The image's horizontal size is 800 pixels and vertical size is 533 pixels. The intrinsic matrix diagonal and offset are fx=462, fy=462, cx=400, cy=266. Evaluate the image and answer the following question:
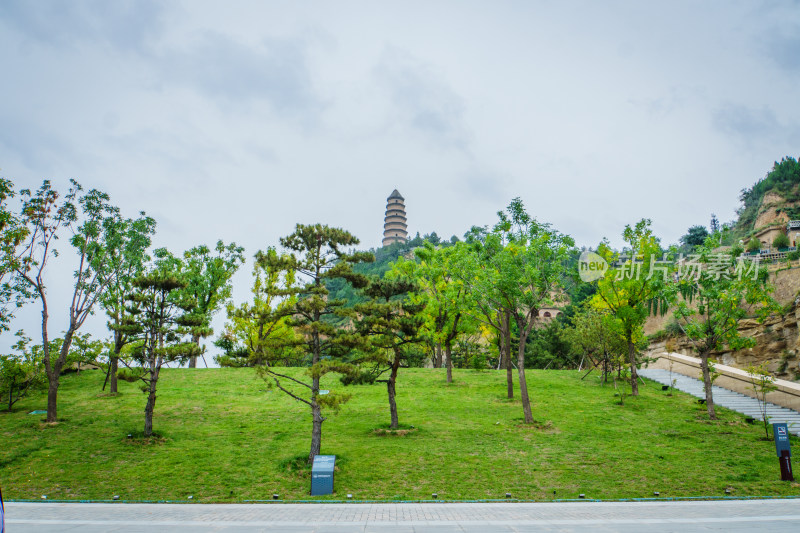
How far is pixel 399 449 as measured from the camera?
15.1 metres

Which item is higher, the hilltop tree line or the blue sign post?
the hilltop tree line

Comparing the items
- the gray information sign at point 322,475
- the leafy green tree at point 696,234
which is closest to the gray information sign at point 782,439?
the gray information sign at point 322,475

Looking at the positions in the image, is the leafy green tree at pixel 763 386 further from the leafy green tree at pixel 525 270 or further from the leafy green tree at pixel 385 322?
the leafy green tree at pixel 385 322

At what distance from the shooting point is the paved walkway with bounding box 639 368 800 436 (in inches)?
→ 740

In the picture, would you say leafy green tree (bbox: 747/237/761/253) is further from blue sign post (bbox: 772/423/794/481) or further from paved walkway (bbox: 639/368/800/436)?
blue sign post (bbox: 772/423/794/481)

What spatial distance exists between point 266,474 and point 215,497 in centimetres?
170

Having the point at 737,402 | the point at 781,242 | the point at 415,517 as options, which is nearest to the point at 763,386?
the point at 737,402

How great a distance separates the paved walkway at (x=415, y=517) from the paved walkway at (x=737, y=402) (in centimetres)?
901

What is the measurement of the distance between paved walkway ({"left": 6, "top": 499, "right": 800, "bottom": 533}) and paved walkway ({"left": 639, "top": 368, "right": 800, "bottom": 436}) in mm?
9015

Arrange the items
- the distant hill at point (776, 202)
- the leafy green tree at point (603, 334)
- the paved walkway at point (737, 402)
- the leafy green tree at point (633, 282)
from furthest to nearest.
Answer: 1. the distant hill at point (776, 202)
2. the leafy green tree at point (603, 334)
3. the leafy green tree at point (633, 282)
4. the paved walkway at point (737, 402)

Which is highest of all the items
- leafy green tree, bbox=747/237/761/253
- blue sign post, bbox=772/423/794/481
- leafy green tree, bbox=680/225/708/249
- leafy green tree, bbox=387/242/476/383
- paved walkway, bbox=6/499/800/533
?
leafy green tree, bbox=680/225/708/249

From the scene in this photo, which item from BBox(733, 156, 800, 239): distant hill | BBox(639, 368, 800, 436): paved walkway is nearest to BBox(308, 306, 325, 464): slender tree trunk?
BBox(639, 368, 800, 436): paved walkway

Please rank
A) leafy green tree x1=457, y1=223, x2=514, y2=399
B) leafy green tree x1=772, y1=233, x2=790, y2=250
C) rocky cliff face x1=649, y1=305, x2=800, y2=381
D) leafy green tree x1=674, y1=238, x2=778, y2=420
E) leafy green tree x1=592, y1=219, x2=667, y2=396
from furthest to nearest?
1. leafy green tree x1=772, y1=233, x2=790, y2=250
2. rocky cliff face x1=649, y1=305, x2=800, y2=381
3. leafy green tree x1=592, y1=219, x2=667, y2=396
4. leafy green tree x1=457, y1=223, x2=514, y2=399
5. leafy green tree x1=674, y1=238, x2=778, y2=420

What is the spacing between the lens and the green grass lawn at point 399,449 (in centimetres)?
1244
